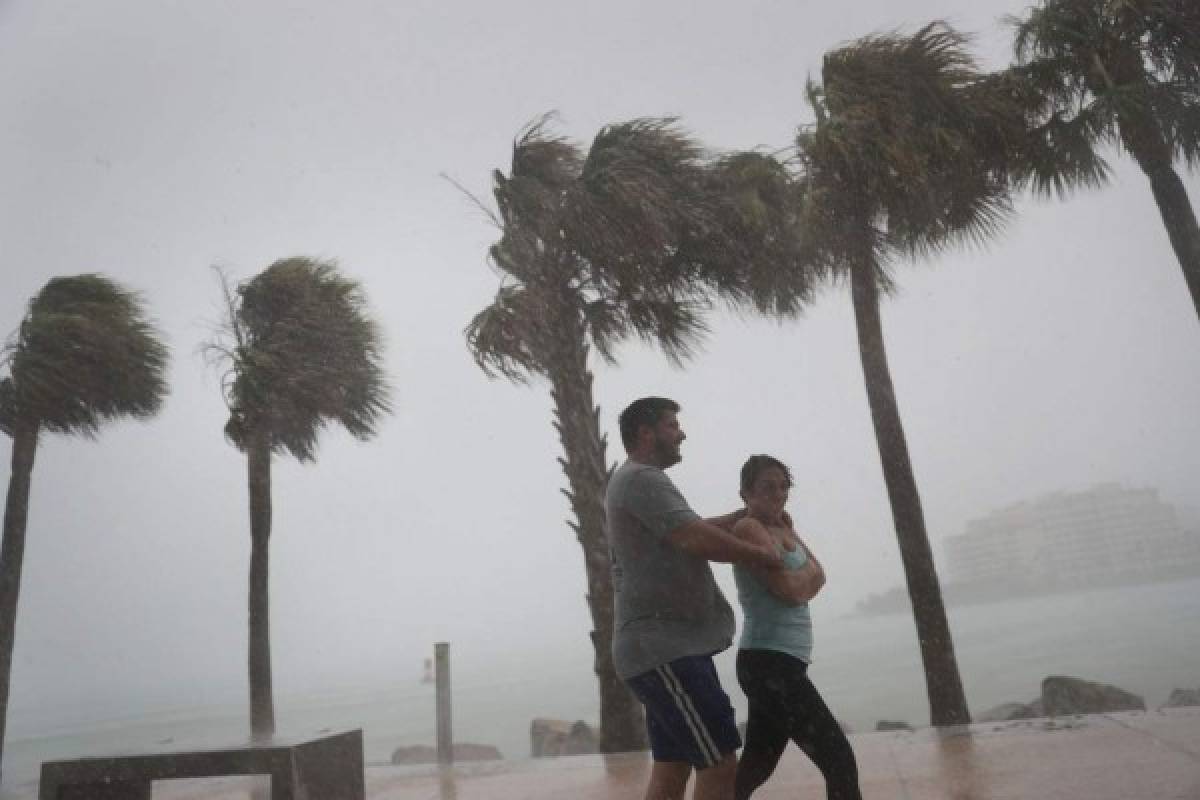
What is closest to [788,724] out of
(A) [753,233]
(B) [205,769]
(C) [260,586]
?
(B) [205,769]

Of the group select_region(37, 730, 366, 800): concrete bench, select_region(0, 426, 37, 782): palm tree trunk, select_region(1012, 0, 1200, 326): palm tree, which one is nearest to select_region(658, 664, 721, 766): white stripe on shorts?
select_region(37, 730, 366, 800): concrete bench

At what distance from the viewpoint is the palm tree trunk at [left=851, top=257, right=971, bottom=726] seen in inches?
285

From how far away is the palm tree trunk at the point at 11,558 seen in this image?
33.7 feet

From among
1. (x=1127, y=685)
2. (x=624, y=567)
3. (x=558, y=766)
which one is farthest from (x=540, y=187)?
(x=1127, y=685)

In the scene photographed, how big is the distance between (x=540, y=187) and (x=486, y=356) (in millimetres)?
1869

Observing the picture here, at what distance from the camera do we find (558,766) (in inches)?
244

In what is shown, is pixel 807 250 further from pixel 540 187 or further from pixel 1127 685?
pixel 1127 685

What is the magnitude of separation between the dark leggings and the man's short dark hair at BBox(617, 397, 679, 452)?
74 centimetres

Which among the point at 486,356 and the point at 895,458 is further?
the point at 486,356

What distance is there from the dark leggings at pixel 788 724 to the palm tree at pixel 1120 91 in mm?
6486

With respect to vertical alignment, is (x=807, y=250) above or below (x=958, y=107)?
below

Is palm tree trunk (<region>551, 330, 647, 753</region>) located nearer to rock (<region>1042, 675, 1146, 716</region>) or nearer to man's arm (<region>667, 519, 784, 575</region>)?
rock (<region>1042, 675, 1146, 716</region>)

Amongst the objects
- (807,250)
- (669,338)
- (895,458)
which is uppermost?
(807,250)

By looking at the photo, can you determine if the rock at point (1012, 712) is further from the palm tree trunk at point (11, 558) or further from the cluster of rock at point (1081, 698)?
the palm tree trunk at point (11, 558)
